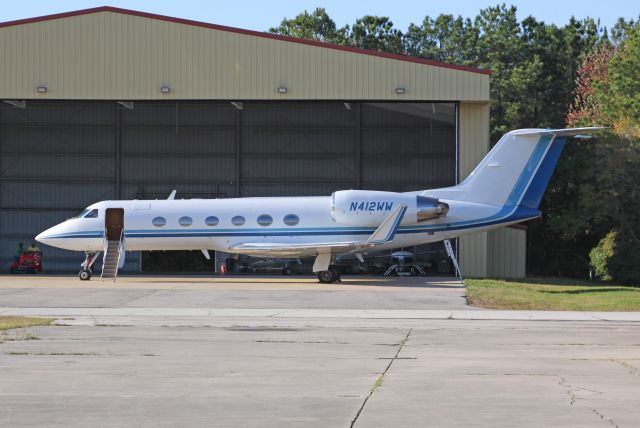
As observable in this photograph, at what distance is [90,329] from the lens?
18328mm

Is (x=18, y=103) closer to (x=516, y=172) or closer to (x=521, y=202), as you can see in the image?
(x=516, y=172)

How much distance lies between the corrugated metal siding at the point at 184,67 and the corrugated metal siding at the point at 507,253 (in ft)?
21.2

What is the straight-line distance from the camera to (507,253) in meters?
40.7

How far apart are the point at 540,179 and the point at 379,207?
6026 millimetres

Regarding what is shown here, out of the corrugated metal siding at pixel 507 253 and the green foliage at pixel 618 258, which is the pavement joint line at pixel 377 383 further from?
the green foliage at pixel 618 258

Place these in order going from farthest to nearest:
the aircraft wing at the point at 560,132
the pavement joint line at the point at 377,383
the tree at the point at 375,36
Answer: the tree at the point at 375,36 → the aircraft wing at the point at 560,132 → the pavement joint line at the point at 377,383

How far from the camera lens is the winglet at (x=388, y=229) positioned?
111ft

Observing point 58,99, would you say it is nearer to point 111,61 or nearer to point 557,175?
point 111,61

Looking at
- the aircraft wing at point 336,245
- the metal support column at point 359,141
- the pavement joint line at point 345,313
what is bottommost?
the pavement joint line at point 345,313

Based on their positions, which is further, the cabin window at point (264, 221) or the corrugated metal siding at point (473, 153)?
the corrugated metal siding at point (473, 153)

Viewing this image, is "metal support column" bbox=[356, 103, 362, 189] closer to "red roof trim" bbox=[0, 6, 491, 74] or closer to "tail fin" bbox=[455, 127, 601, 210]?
"red roof trim" bbox=[0, 6, 491, 74]

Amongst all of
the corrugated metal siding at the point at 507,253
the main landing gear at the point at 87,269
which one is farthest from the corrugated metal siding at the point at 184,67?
the main landing gear at the point at 87,269

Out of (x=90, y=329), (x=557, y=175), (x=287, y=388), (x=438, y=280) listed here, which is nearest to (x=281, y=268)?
(x=438, y=280)

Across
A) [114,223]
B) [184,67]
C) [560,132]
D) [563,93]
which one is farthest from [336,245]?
[563,93]
